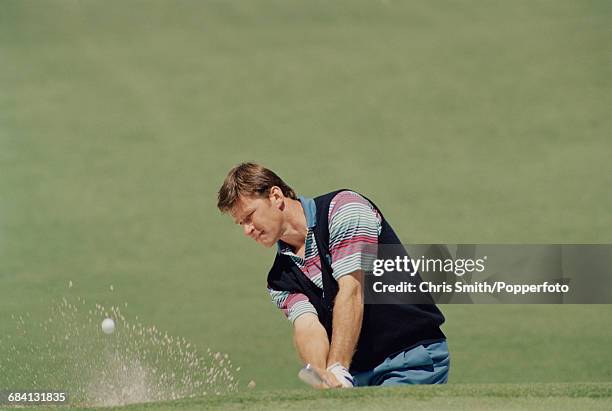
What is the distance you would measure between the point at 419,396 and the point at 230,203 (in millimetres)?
1018

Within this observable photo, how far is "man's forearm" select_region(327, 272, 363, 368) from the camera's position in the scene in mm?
3320

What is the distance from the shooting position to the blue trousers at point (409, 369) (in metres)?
3.40

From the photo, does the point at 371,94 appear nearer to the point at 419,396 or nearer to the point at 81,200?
the point at 81,200

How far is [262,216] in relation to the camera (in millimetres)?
3598

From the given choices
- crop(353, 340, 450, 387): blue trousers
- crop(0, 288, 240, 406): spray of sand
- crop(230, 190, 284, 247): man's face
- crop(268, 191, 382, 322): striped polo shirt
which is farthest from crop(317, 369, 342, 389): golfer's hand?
crop(0, 288, 240, 406): spray of sand

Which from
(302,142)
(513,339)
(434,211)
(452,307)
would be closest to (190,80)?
(302,142)

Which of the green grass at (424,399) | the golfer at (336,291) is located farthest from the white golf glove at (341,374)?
the green grass at (424,399)

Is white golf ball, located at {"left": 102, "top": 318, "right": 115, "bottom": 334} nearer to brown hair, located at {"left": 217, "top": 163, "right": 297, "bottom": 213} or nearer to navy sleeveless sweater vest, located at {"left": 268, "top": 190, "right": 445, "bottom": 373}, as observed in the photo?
brown hair, located at {"left": 217, "top": 163, "right": 297, "bottom": 213}

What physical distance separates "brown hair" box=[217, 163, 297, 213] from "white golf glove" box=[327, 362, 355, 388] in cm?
67

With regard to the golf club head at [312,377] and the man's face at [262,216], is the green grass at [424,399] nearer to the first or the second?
the golf club head at [312,377]

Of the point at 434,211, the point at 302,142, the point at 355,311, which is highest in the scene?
the point at 302,142

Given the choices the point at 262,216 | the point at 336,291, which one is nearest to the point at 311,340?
the point at 336,291

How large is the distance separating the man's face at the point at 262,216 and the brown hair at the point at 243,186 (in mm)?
20

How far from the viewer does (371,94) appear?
5.19 m
